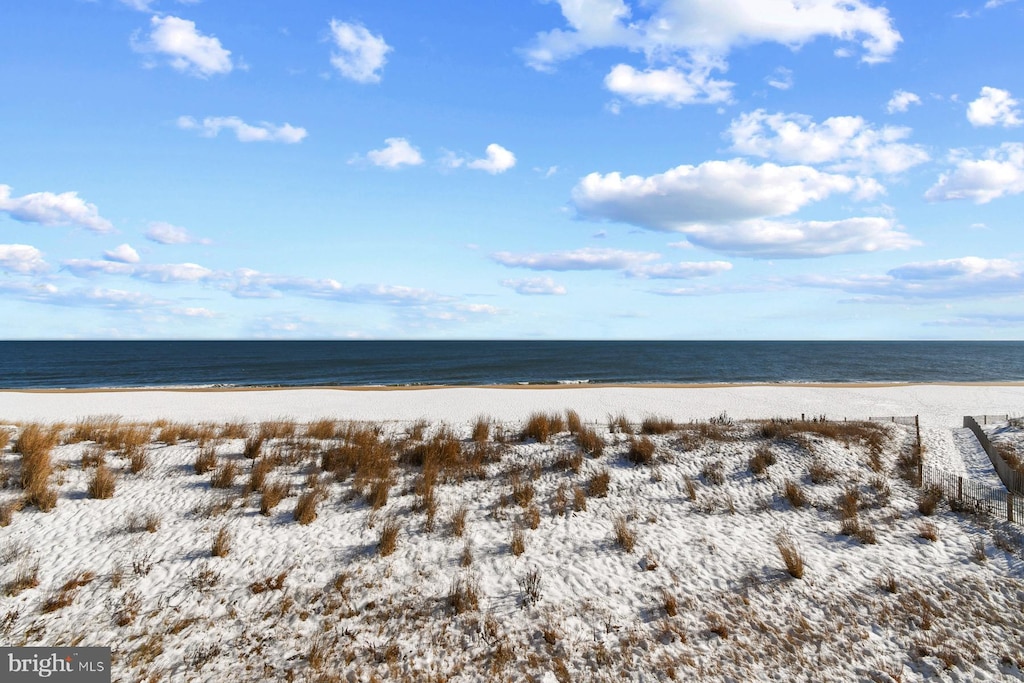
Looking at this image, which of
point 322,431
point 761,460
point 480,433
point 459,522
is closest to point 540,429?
point 480,433

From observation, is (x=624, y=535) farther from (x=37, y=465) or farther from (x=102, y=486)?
(x=37, y=465)

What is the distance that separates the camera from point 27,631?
8836mm

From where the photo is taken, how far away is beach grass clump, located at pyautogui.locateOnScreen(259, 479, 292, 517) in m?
12.5

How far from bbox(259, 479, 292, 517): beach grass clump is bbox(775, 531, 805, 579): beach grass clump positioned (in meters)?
11.4

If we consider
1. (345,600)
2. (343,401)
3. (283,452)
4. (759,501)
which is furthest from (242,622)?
(343,401)

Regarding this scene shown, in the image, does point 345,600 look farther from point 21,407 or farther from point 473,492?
point 21,407

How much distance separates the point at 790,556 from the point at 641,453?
538 cm

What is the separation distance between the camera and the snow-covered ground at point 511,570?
8.73 metres

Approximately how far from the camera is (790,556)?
11.2 m

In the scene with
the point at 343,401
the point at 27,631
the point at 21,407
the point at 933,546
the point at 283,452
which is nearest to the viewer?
the point at 27,631

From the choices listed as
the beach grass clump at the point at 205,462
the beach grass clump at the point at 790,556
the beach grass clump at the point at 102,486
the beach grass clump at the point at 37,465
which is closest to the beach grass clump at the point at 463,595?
the beach grass clump at the point at 790,556

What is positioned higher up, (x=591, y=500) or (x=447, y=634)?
(x=591, y=500)

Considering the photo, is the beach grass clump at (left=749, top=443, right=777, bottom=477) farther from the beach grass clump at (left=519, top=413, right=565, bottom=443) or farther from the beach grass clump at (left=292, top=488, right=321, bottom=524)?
the beach grass clump at (left=292, top=488, right=321, bottom=524)

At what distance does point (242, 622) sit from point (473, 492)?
5.94 m
